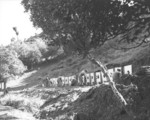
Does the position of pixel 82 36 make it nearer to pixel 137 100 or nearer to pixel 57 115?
pixel 137 100

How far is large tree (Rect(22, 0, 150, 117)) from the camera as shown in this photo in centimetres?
725

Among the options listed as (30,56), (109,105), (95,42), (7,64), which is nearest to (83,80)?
(109,105)

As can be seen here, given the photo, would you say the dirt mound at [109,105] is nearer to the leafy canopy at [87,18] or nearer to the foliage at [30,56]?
the leafy canopy at [87,18]

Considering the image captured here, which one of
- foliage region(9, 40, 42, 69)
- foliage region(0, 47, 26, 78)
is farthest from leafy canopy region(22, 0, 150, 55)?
foliage region(9, 40, 42, 69)

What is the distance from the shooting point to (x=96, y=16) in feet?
25.2

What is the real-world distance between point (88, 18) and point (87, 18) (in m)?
0.06

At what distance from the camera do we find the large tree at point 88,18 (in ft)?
23.8

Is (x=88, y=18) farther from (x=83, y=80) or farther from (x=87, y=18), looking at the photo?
(x=83, y=80)

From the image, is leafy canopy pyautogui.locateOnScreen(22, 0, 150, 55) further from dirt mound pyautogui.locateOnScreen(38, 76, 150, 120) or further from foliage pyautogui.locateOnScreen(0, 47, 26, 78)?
foliage pyautogui.locateOnScreen(0, 47, 26, 78)

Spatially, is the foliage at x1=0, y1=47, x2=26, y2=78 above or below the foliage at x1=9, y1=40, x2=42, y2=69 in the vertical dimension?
below

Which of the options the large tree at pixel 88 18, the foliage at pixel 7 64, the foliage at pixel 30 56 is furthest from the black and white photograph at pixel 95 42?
the foliage at pixel 30 56

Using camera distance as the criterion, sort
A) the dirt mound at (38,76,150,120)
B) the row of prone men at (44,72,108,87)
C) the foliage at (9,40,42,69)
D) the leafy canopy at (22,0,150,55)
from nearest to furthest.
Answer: the leafy canopy at (22,0,150,55)
the dirt mound at (38,76,150,120)
the row of prone men at (44,72,108,87)
the foliage at (9,40,42,69)

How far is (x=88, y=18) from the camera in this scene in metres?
7.99

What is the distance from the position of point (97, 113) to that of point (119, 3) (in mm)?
7396
